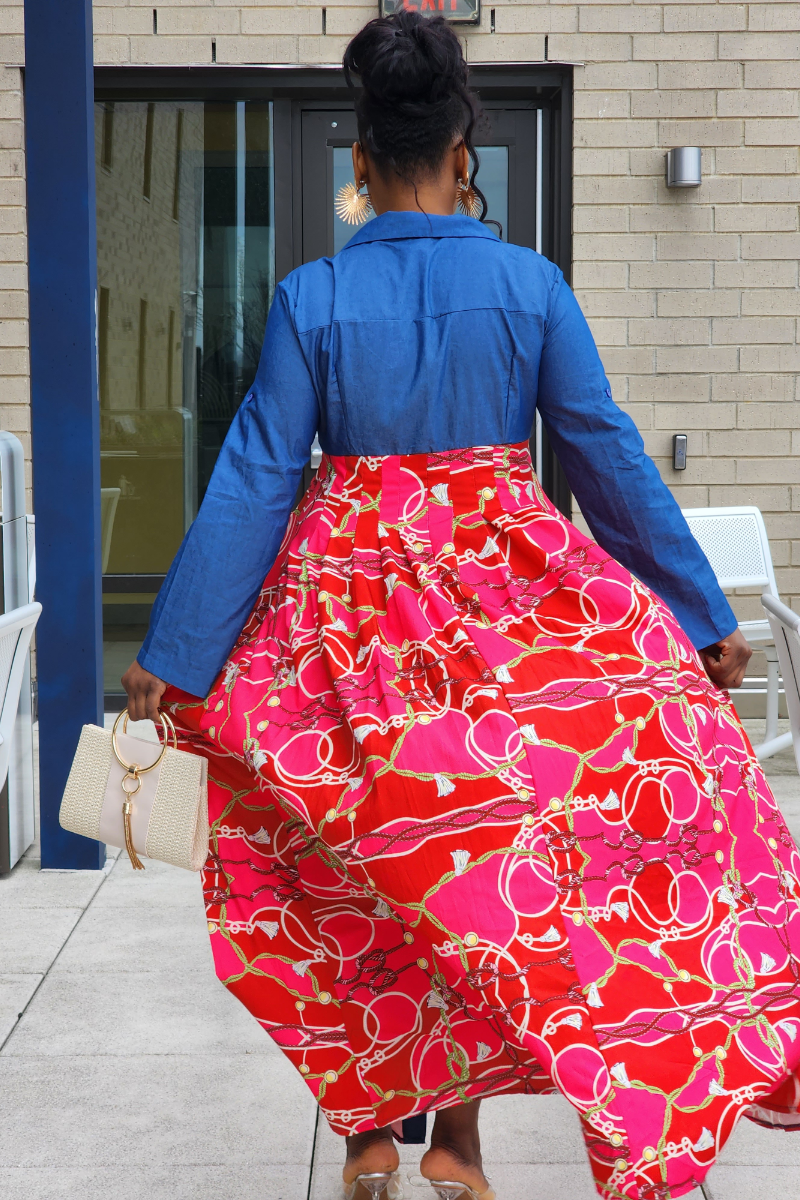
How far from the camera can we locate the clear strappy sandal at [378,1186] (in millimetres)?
1761

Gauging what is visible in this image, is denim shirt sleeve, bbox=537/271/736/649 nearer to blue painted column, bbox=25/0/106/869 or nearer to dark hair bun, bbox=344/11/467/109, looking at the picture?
dark hair bun, bbox=344/11/467/109

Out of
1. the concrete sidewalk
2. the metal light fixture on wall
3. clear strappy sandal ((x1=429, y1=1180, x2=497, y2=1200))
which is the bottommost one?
the concrete sidewalk

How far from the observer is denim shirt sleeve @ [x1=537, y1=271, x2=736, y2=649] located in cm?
164

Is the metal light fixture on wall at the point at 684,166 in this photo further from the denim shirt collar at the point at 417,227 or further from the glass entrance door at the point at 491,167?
the denim shirt collar at the point at 417,227

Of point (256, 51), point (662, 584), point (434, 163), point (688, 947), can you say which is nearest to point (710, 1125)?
point (688, 947)

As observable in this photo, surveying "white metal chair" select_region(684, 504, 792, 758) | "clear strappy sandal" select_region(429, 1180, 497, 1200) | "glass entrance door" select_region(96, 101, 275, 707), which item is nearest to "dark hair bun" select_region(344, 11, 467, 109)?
"clear strappy sandal" select_region(429, 1180, 497, 1200)

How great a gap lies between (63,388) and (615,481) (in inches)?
79.5

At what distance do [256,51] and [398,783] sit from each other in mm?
4419

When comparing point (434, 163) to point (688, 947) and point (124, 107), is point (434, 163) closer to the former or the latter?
point (688, 947)

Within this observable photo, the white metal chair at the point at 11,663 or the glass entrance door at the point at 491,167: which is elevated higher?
the glass entrance door at the point at 491,167

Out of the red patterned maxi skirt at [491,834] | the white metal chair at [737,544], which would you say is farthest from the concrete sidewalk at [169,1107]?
the white metal chair at [737,544]

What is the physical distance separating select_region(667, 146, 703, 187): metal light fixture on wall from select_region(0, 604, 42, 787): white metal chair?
142 inches

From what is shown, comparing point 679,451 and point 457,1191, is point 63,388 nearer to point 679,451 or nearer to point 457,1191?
point 457,1191

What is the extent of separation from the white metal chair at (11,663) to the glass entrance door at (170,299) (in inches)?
123
